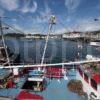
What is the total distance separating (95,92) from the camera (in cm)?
2005

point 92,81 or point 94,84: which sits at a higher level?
point 92,81

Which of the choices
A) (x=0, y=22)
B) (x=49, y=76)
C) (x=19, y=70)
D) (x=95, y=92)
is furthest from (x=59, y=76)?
(x=0, y=22)

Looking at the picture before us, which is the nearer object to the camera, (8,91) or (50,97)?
(50,97)

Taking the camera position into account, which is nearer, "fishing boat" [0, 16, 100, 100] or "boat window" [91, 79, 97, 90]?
"fishing boat" [0, 16, 100, 100]

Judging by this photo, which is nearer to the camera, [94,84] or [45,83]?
[94,84]

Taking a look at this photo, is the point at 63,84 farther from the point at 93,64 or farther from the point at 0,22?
the point at 0,22

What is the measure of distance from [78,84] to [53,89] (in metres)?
3.65

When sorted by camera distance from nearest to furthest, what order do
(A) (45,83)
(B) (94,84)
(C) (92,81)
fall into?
1. (B) (94,84)
2. (C) (92,81)
3. (A) (45,83)

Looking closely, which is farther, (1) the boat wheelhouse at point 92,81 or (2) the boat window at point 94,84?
(2) the boat window at point 94,84

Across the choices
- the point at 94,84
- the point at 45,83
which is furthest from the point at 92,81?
the point at 45,83

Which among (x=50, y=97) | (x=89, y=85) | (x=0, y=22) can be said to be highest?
(x=0, y=22)

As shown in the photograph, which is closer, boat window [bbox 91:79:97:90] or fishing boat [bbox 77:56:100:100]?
fishing boat [bbox 77:56:100:100]

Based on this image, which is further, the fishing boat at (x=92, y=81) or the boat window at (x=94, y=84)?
the boat window at (x=94, y=84)

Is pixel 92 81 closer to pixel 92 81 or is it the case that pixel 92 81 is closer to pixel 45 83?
pixel 92 81
